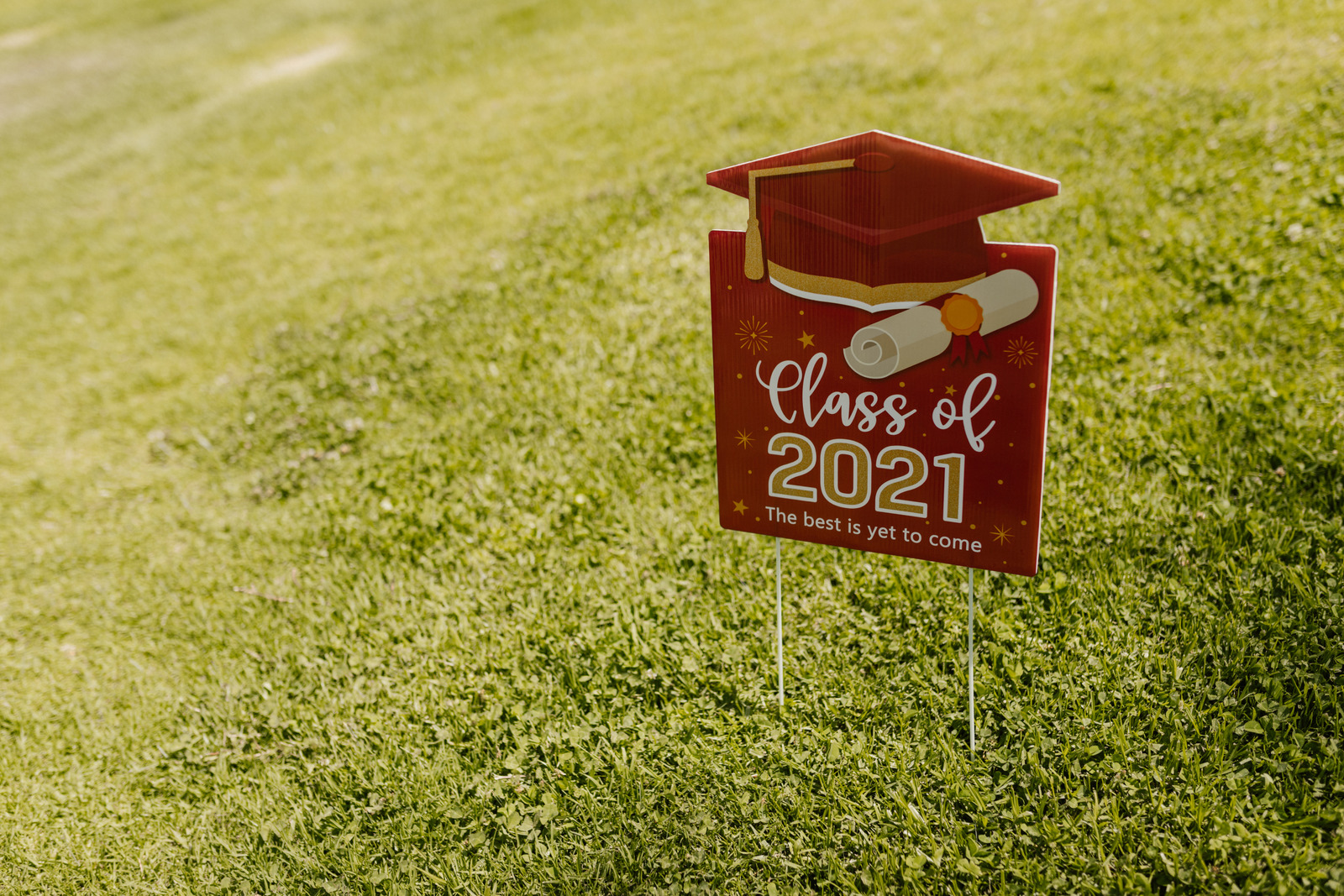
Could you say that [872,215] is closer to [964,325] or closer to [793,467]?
[964,325]

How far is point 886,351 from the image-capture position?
2430 mm

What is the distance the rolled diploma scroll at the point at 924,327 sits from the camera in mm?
2234

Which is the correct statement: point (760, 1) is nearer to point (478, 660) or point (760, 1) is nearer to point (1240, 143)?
point (1240, 143)

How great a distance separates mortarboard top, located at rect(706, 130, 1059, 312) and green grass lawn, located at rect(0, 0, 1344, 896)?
144cm

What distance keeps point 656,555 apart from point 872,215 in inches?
74.2

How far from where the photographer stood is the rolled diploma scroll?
223 centimetres

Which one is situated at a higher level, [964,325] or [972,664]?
[964,325]

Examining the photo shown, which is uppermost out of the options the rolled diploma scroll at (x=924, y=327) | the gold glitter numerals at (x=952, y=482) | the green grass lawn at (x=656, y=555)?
the rolled diploma scroll at (x=924, y=327)

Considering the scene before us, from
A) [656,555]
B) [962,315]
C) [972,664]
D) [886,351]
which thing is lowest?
[656,555]

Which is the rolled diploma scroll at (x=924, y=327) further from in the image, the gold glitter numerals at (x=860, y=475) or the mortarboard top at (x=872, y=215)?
the gold glitter numerals at (x=860, y=475)

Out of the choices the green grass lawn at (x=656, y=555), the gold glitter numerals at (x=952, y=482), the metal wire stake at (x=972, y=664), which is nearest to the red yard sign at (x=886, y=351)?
the gold glitter numerals at (x=952, y=482)

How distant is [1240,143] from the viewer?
532 centimetres

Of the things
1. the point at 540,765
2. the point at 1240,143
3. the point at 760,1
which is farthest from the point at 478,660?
the point at 760,1

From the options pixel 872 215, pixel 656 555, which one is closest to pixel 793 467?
pixel 872 215
